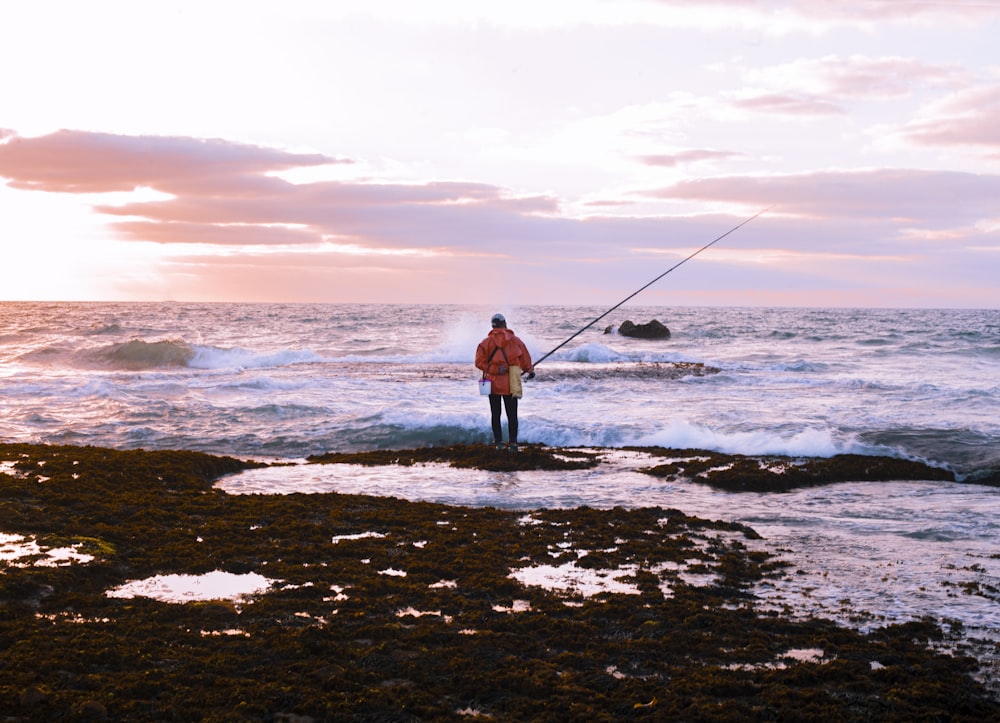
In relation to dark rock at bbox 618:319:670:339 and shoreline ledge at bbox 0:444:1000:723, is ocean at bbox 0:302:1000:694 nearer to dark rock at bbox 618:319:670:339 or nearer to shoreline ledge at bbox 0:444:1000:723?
shoreline ledge at bbox 0:444:1000:723

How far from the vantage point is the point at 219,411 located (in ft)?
55.5

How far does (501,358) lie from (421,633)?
6932mm

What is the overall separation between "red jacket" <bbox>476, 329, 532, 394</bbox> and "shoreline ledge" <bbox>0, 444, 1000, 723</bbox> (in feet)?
14.2

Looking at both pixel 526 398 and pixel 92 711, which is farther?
pixel 526 398

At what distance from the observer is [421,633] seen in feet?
14.1

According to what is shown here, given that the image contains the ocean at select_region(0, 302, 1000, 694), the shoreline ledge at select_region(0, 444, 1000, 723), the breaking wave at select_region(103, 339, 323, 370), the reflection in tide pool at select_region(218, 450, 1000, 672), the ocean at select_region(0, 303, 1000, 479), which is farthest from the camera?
the breaking wave at select_region(103, 339, 323, 370)

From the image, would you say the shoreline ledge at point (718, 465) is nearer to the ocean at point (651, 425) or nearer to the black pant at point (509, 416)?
the black pant at point (509, 416)

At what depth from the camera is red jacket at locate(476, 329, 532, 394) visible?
1103 centimetres

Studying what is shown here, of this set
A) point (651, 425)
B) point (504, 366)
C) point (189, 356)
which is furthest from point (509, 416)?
point (189, 356)

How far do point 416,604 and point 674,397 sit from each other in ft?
49.8

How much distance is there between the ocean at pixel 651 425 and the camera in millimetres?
6141

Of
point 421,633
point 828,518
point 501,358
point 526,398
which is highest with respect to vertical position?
point 501,358

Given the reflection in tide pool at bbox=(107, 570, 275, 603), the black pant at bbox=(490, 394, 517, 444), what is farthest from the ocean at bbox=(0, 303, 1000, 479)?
the reflection in tide pool at bbox=(107, 570, 275, 603)

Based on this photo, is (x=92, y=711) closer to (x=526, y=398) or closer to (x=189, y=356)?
(x=526, y=398)
